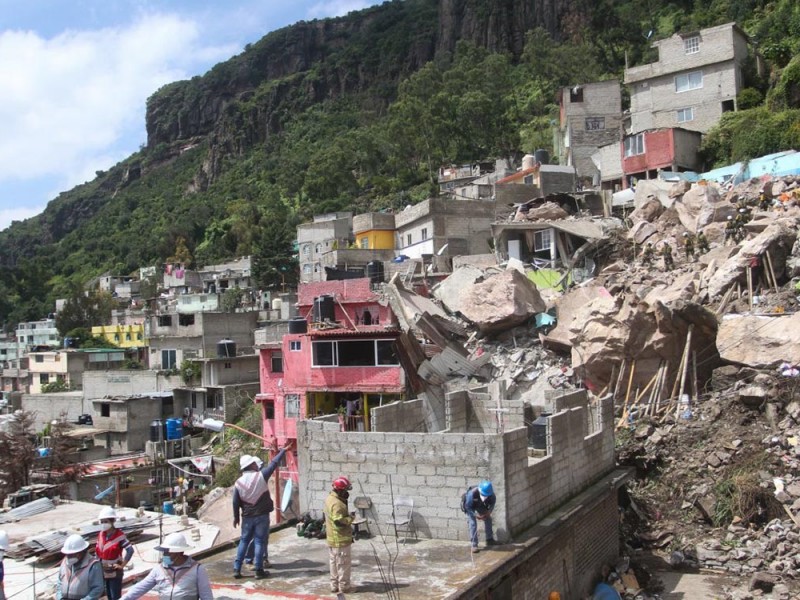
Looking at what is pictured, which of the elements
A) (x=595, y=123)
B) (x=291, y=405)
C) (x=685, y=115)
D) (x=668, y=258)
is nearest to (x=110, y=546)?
(x=291, y=405)

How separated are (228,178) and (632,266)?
295 feet

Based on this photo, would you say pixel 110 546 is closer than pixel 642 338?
Yes

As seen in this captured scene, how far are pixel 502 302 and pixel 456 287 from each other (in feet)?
9.24

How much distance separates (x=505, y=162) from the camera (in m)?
47.1

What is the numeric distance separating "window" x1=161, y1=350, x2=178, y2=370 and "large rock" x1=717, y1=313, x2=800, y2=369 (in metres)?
28.0

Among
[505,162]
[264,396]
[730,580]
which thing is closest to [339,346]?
[264,396]

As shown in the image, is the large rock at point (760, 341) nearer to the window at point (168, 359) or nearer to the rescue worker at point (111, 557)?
the rescue worker at point (111, 557)

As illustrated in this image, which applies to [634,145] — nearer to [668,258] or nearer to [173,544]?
[668,258]

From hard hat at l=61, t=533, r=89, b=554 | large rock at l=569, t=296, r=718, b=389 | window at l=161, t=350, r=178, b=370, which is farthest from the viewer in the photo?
window at l=161, t=350, r=178, b=370

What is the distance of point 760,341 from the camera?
16.3 m

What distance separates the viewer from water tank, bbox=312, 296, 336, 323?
2509 centimetres

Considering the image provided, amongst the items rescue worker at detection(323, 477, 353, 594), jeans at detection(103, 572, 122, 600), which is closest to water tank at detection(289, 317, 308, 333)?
rescue worker at detection(323, 477, 353, 594)

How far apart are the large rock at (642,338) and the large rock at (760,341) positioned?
1007 millimetres

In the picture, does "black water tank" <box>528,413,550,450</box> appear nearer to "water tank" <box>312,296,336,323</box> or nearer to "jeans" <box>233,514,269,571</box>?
"jeans" <box>233,514,269,571</box>
